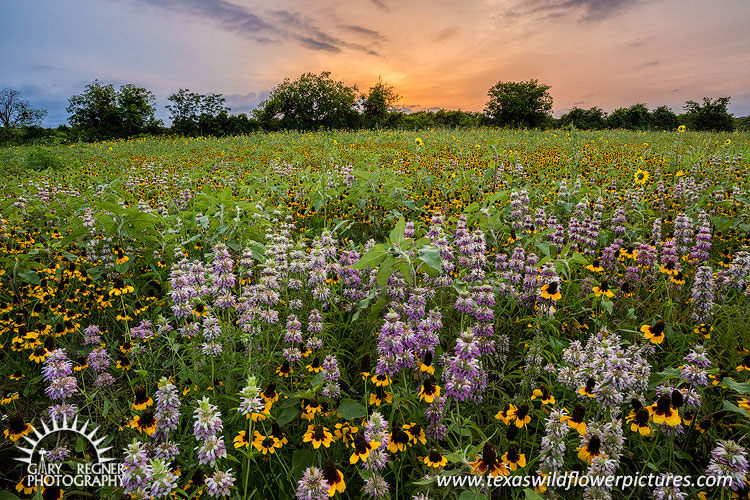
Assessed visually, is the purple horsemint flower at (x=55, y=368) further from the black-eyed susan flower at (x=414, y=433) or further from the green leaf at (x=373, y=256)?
the black-eyed susan flower at (x=414, y=433)

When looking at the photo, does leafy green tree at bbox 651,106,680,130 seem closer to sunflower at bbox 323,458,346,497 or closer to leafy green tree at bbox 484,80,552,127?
leafy green tree at bbox 484,80,552,127

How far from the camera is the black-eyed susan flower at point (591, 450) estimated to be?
1489mm

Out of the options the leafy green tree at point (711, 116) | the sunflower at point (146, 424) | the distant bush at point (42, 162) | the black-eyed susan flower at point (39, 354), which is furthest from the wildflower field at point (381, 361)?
the leafy green tree at point (711, 116)

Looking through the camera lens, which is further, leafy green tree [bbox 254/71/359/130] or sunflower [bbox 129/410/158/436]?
leafy green tree [bbox 254/71/359/130]

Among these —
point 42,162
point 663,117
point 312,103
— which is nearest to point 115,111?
point 312,103

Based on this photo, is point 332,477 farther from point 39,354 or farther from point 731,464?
point 39,354

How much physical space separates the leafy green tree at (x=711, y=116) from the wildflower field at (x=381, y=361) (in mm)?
37163

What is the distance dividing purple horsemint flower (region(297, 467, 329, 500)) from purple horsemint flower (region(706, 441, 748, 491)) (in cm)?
157

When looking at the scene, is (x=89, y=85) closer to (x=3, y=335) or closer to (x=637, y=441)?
(x=3, y=335)

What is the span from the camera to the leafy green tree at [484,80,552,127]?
43.7 m

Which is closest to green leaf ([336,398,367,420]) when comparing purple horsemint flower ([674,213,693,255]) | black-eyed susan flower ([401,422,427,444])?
black-eyed susan flower ([401,422,427,444])

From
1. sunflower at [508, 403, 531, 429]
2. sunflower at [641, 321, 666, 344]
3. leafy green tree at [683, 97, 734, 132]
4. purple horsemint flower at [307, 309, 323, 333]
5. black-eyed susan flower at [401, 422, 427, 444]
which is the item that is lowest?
black-eyed susan flower at [401, 422, 427, 444]

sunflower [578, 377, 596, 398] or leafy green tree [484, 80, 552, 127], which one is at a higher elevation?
leafy green tree [484, 80, 552, 127]

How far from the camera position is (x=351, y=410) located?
6.09 feet
